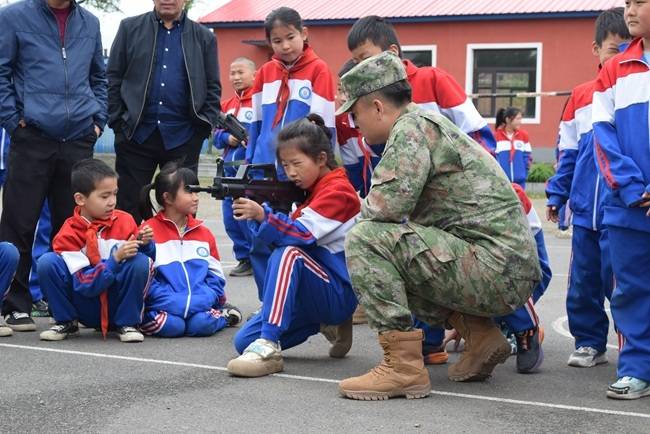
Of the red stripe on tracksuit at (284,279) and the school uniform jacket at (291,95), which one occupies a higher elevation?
the school uniform jacket at (291,95)

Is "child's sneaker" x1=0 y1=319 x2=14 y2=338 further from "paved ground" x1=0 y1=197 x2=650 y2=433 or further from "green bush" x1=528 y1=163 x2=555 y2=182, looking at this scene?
"green bush" x1=528 y1=163 x2=555 y2=182

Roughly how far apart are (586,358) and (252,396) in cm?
215

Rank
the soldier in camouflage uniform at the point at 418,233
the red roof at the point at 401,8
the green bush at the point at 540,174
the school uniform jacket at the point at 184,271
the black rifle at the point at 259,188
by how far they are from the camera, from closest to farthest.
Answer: the soldier in camouflage uniform at the point at 418,233, the black rifle at the point at 259,188, the school uniform jacket at the point at 184,271, the green bush at the point at 540,174, the red roof at the point at 401,8

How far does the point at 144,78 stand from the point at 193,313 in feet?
6.27

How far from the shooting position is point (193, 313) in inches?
292

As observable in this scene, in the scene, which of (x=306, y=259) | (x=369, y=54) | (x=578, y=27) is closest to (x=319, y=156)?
(x=306, y=259)

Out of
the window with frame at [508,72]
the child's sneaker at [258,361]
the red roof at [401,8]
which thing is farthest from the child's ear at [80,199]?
the window with frame at [508,72]

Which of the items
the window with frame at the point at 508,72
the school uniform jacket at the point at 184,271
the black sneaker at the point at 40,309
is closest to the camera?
the school uniform jacket at the point at 184,271

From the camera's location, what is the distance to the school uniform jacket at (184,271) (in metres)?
7.40

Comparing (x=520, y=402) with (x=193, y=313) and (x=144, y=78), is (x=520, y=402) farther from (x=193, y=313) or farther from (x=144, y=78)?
(x=144, y=78)

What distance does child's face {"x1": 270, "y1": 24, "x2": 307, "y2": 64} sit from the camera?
24.6 ft

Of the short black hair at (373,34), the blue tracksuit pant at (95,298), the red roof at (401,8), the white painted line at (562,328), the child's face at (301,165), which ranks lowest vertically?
the white painted line at (562,328)

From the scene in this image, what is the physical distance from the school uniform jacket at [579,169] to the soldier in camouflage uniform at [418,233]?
0.97 meters

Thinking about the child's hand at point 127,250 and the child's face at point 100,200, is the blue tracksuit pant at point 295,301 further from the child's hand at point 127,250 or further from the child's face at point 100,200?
the child's face at point 100,200
